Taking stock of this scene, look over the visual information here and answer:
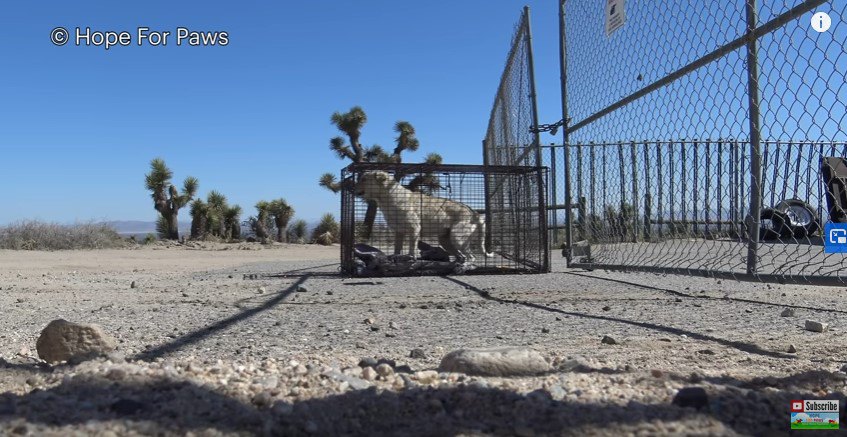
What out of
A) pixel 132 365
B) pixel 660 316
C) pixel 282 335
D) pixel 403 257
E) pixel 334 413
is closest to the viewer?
pixel 334 413

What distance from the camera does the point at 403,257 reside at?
724 cm


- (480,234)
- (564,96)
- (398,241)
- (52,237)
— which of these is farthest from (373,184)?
(52,237)

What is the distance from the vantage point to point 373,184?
7305mm

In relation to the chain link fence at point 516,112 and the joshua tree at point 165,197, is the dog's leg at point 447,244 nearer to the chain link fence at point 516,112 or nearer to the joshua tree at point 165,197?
the chain link fence at point 516,112

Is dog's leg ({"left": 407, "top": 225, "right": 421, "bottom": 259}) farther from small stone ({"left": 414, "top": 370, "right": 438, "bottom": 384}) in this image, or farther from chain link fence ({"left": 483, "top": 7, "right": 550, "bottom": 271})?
small stone ({"left": 414, "top": 370, "right": 438, "bottom": 384})

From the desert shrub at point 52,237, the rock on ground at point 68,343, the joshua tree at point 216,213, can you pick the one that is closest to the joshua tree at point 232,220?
the joshua tree at point 216,213

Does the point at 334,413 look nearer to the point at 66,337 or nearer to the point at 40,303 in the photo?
the point at 66,337

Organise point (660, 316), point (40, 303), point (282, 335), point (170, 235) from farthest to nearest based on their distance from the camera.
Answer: point (170, 235), point (40, 303), point (660, 316), point (282, 335)

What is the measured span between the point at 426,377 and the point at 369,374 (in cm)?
21

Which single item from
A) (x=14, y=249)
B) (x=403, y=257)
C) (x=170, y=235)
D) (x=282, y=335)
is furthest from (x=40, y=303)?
(x=170, y=235)

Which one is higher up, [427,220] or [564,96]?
[564,96]

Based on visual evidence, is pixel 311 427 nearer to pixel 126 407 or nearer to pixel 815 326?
pixel 126 407

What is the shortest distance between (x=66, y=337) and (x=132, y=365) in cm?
49

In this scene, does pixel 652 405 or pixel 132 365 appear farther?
pixel 132 365
